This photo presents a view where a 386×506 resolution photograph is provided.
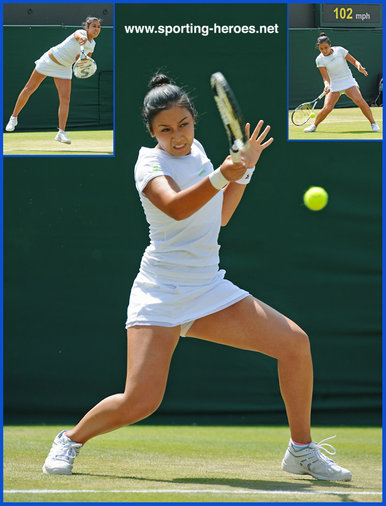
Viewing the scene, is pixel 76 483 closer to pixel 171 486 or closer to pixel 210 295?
pixel 171 486

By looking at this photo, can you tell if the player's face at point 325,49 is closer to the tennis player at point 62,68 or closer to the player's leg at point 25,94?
the tennis player at point 62,68

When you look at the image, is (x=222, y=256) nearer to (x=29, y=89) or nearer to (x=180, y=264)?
(x=29, y=89)

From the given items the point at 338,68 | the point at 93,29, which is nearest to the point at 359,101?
the point at 338,68

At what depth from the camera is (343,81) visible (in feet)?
18.2

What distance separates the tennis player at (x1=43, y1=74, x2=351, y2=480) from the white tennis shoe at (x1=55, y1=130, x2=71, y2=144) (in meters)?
2.24

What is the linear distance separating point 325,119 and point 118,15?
149 cm

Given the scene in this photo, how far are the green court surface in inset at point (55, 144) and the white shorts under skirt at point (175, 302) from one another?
2.37m

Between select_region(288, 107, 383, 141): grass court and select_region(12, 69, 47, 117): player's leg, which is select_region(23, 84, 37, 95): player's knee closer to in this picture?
select_region(12, 69, 47, 117): player's leg

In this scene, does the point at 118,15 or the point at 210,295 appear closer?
the point at 210,295

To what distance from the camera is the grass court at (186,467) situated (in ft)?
9.59

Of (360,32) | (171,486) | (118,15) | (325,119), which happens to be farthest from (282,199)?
(171,486)

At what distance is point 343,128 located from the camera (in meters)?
5.50

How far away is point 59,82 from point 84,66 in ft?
0.78

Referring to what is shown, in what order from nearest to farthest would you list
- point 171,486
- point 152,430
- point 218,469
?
point 171,486
point 218,469
point 152,430
